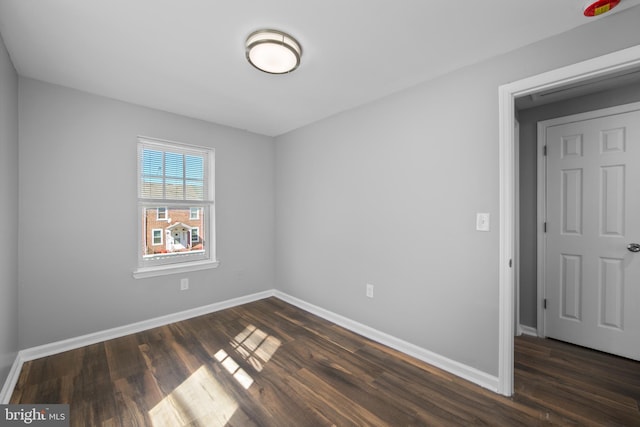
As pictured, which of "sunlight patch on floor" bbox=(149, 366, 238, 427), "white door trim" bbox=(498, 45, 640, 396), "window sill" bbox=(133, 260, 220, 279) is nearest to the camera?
"sunlight patch on floor" bbox=(149, 366, 238, 427)

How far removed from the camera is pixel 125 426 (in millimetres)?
1586

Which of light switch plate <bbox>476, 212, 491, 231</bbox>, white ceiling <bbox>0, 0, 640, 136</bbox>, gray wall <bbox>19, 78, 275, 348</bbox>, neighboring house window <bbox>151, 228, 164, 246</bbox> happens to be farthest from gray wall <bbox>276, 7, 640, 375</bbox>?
neighboring house window <bbox>151, 228, 164, 246</bbox>

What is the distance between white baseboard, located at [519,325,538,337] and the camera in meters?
2.77

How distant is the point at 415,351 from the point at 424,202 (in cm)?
131

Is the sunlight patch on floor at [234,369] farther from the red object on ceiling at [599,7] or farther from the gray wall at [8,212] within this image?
the red object on ceiling at [599,7]

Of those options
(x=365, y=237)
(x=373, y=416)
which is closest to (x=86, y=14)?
(x=365, y=237)

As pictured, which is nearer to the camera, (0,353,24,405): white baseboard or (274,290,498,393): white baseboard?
(0,353,24,405): white baseboard

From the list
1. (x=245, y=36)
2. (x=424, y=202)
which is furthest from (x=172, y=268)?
(x=424, y=202)

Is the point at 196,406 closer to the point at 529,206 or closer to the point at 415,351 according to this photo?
the point at 415,351

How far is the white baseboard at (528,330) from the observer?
109 inches

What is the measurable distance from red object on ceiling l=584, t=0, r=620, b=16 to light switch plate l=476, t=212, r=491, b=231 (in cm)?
125

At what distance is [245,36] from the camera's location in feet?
5.78

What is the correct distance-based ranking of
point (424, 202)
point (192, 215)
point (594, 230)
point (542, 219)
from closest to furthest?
point (424, 202) → point (594, 230) → point (542, 219) → point (192, 215)

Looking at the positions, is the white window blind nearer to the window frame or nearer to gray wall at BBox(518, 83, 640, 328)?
the window frame
